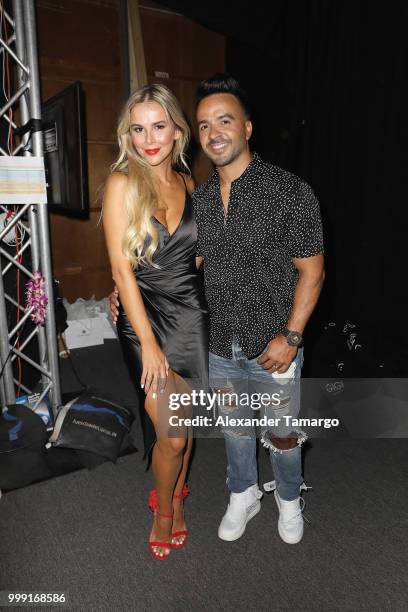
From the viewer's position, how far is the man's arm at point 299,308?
1715 millimetres

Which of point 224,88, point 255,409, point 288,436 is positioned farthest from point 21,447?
point 224,88

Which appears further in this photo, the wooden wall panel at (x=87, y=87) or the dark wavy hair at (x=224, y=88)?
the wooden wall panel at (x=87, y=87)

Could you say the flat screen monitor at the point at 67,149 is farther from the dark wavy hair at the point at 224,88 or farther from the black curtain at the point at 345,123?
the black curtain at the point at 345,123

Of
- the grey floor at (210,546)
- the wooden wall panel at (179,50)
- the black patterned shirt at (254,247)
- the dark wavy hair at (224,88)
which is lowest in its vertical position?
the grey floor at (210,546)

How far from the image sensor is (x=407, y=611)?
1.70 metres

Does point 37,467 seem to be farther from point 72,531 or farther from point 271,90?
point 271,90

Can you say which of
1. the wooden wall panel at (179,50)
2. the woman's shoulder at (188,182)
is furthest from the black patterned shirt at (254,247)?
the wooden wall panel at (179,50)

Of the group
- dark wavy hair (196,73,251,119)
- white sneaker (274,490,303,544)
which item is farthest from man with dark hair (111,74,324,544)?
white sneaker (274,490,303,544)

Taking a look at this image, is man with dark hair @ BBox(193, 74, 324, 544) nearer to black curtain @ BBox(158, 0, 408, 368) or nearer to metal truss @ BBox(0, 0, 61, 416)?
metal truss @ BBox(0, 0, 61, 416)

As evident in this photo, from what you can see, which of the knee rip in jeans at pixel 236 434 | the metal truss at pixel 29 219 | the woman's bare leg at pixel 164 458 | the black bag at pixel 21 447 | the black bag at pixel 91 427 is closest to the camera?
the woman's bare leg at pixel 164 458

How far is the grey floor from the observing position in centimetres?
177

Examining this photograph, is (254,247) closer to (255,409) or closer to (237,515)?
(255,409)

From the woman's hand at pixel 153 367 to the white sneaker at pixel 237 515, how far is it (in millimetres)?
726

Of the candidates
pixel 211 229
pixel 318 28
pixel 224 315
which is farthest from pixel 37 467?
pixel 318 28
